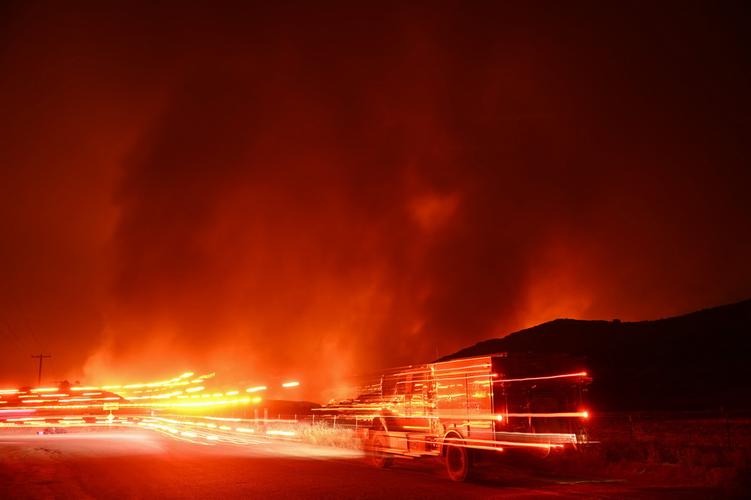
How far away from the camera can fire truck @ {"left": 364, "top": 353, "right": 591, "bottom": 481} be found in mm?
14867

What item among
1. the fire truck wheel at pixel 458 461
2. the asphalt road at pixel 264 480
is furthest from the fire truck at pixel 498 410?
the asphalt road at pixel 264 480

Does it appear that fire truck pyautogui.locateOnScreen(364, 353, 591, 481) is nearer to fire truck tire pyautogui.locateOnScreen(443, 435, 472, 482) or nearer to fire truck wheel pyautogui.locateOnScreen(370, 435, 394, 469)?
fire truck tire pyautogui.locateOnScreen(443, 435, 472, 482)

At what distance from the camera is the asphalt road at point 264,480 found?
42.2 ft

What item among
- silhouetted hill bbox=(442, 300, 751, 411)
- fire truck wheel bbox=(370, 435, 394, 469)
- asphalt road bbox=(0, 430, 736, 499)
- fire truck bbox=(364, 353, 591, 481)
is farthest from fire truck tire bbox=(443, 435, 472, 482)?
silhouetted hill bbox=(442, 300, 751, 411)

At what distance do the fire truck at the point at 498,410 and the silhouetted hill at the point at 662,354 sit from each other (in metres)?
25.7

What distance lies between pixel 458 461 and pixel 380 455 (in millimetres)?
4081

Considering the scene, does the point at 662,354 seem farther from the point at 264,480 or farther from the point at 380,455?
the point at 264,480

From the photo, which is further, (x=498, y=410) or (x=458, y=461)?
(x=458, y=461)

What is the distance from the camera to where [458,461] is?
1555 cm

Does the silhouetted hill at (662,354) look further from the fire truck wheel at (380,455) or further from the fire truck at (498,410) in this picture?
the fire truck at (498,410)

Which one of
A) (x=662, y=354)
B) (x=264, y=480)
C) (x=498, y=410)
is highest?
(x=662, y=354)

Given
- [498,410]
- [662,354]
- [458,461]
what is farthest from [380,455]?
[662,354]

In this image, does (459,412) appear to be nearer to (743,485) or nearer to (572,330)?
(743,485)

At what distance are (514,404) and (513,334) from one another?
406 feet
